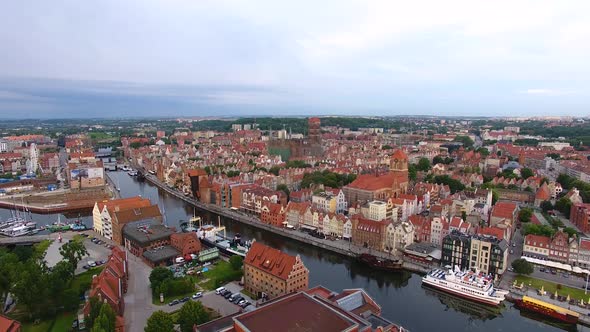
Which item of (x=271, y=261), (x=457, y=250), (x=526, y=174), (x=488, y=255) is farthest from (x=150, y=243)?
(x=526, y=174)

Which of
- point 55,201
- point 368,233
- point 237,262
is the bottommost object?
point 55,201

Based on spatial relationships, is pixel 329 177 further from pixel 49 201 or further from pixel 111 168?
pixel 111 168

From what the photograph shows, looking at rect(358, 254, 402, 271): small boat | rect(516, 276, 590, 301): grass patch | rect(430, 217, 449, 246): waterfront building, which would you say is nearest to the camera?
rect(516, 276, 590, 301): grass patch

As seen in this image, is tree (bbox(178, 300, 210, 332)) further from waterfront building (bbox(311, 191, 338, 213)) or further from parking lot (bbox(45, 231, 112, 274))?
waterfront building (bbox(311, 191, 338, 213))

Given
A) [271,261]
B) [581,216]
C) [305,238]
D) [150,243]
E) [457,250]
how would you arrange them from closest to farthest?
[271,261], [457,250], [150,243], [305,238], [581,216]

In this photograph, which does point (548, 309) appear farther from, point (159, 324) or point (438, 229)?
point (159, 324)

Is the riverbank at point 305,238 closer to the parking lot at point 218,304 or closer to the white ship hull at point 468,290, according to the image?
the white ship hull at point 468,290

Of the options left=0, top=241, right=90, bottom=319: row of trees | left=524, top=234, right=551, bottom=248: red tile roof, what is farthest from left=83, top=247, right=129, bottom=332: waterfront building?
left=524, top=234, right=551, bottom=248: red tile roof

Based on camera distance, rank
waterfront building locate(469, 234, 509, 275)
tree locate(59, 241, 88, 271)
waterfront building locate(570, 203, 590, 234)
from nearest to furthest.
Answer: tree locate(59, 241, 88, 271) < waterfront building locate(469, 234, 509, 275) < waterfront building locate(570, 203, 590, 234)
